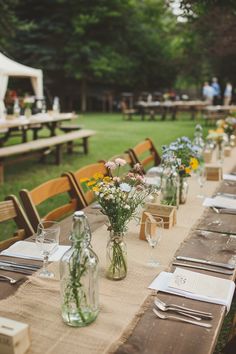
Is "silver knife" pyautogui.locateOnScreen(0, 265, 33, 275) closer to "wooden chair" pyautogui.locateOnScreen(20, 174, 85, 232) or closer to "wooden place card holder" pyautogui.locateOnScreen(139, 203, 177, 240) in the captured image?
"wooden chair" pyautogui.locateOnScreen(20, 174, 85, 232)

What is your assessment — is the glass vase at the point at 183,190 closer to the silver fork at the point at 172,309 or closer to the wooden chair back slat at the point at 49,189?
the wooden chair back slat at the point at 49,189

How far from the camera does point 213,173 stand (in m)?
3.48

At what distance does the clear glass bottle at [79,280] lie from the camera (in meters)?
1.35

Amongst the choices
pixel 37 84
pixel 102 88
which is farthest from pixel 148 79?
pixel 37 84

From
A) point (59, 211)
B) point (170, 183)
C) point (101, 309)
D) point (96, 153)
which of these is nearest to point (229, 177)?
point (170, 183)

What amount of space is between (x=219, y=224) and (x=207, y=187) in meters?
0.89

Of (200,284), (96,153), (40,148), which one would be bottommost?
(96,153)

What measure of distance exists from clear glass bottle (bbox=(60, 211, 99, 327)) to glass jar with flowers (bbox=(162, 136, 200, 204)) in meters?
1.42

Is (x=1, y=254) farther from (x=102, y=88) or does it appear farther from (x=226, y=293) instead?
(x=102, y=88)

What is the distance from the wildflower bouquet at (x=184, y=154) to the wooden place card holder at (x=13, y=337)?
5.40 feet

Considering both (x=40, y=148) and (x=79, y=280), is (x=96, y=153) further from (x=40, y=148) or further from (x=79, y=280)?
(x=79, y=280)

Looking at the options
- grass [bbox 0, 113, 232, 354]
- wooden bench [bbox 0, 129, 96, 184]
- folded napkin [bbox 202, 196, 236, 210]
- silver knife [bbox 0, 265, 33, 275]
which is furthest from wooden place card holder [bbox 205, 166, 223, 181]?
wooden bench [bbox 0, 129, 96, 184]

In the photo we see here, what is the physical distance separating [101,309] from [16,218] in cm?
115

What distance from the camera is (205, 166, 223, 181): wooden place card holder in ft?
11.4
